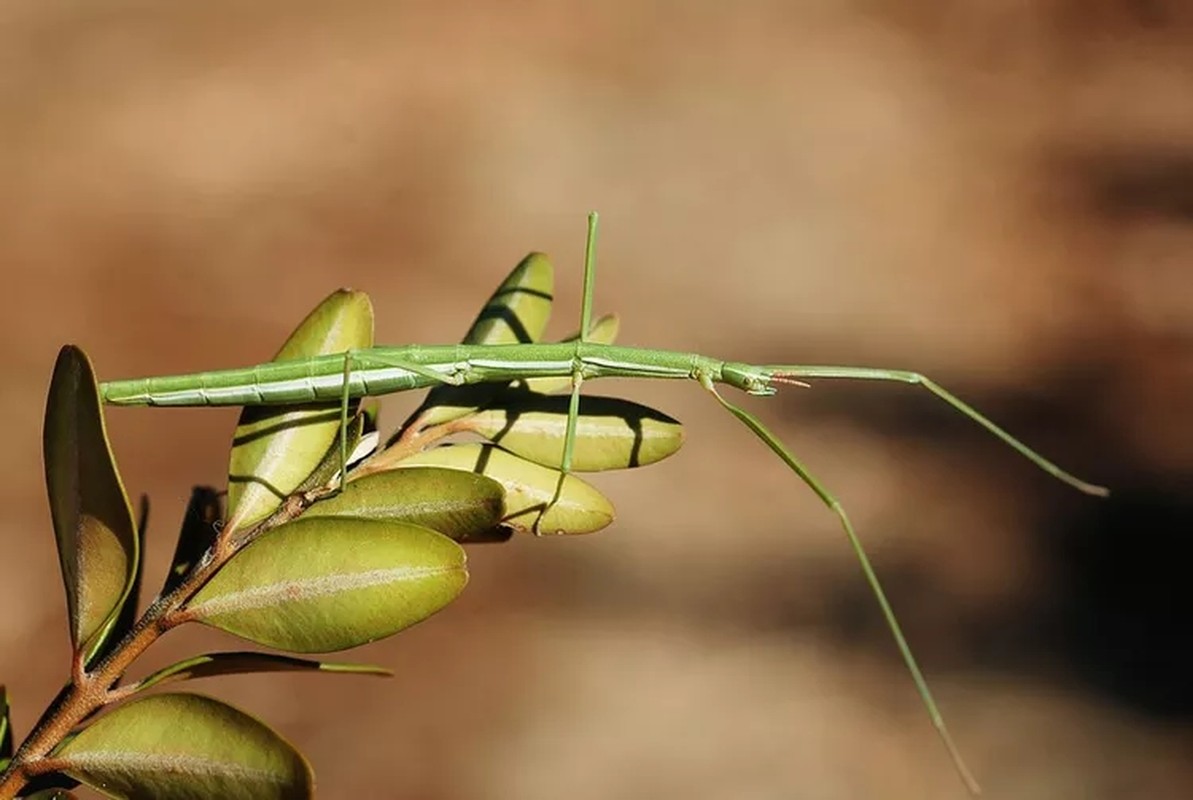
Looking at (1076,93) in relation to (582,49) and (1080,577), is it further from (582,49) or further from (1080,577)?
(1080,577)

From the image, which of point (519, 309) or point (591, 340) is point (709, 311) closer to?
point (591, 340)

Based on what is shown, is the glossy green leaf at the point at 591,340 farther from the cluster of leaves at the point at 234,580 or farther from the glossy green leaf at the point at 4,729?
the glossy green leaf at the point at 4,729

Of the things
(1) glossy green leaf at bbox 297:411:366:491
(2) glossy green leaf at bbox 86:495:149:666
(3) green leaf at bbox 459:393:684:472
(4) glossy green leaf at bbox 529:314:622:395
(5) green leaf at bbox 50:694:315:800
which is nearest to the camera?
(5) green leaf at bbox 50:694:315:800

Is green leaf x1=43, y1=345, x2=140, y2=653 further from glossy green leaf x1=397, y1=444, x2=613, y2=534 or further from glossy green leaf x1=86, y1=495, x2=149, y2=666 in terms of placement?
glossy green leaf x1=397, y1=444, x2=613, y2=534

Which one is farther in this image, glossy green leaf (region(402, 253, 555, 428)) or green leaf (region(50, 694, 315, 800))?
glossy green leaf (region(402, 253, 555, 428))

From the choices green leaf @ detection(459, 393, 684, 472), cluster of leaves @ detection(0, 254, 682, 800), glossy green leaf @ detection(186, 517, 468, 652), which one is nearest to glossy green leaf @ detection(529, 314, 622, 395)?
green leaf @ detection(459, 393, 684, 472)

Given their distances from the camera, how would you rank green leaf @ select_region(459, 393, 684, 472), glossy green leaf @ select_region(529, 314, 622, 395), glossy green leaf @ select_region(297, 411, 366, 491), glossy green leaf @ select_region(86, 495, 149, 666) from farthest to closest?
glossy green leaf @ select_region(529, 314, 622, 395), green leaf @ select_region(459, 393, 684, 472), glossy green leaf @ select_region(297, 411, 366, 491), glossy green leaf @ select_region(86, 495, 149, 666)

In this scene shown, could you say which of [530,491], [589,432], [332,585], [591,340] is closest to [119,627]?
[332,585]
